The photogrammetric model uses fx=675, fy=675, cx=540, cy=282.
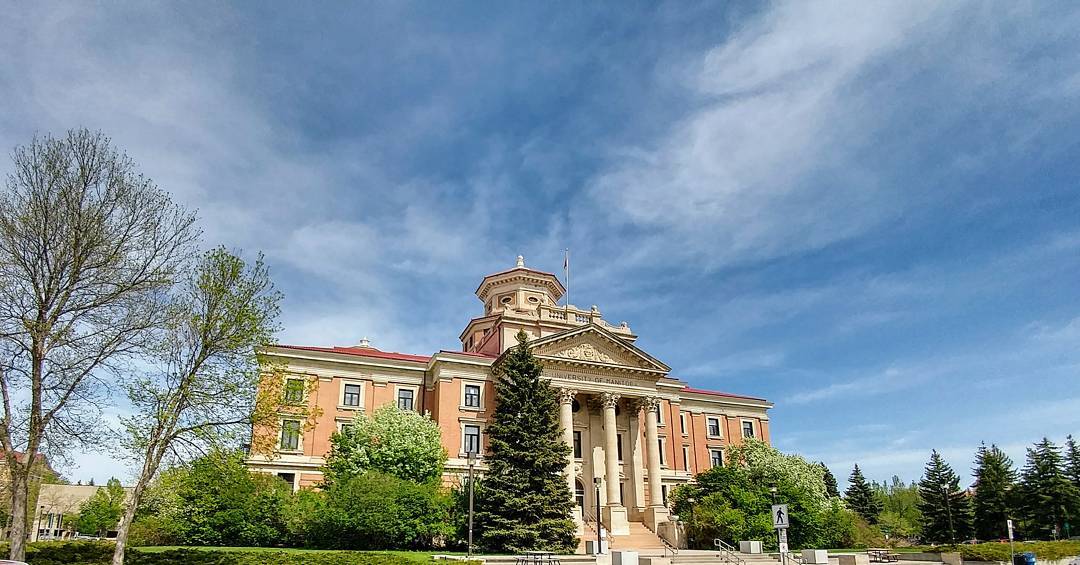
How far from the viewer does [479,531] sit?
111 feet

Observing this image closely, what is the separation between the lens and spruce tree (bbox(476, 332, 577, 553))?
33.3 m

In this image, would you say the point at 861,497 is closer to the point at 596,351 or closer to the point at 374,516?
the point at 596,351

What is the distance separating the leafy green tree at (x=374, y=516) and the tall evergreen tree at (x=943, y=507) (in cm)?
4884

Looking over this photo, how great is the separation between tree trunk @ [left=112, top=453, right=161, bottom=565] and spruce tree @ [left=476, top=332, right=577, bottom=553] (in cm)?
1610

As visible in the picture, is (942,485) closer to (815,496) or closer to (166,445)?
(815,496)

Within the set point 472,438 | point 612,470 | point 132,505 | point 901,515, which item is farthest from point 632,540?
point 901,515

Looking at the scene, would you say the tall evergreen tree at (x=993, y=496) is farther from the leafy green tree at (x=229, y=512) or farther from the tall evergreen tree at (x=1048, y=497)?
the leafy green tree at (x=229, y=512)

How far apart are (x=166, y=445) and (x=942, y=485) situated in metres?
65.1

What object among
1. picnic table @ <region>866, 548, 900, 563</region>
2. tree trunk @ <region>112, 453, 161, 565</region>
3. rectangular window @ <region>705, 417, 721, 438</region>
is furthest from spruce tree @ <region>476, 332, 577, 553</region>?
rectangular window @ <region>705, 417, 721, 438</region>

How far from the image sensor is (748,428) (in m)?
58.3

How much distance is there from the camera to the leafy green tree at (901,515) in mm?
70812

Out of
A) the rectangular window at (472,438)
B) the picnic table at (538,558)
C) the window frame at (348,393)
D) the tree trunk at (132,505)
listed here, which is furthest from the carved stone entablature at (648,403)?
the tree trunk at (132,505)

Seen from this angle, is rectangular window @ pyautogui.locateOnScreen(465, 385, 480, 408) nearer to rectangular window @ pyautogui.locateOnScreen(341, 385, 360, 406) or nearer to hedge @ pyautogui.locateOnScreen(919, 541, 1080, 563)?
rectangular window @ pyautogui.locateOnScreen(341, 385, 360, 406)

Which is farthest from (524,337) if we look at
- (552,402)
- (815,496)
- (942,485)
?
(942,485)
